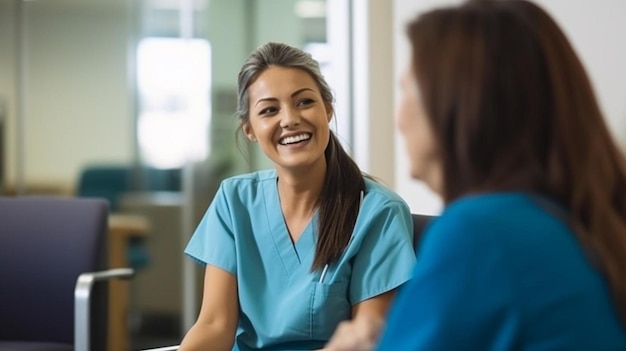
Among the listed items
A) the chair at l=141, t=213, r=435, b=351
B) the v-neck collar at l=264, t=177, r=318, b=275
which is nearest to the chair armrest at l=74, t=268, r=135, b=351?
the chair at l=141, t=213, r=435, b=351

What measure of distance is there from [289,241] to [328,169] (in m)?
0.16

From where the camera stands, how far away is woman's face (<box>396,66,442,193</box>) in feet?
2.93

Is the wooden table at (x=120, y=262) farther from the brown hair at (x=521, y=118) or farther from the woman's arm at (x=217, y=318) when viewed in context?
the brown hair at (x=521, y=118)

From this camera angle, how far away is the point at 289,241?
1.70 meters

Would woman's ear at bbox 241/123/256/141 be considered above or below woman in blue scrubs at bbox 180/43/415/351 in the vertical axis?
above

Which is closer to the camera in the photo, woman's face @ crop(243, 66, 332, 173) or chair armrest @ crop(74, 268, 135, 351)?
woman's face @ crop(243, 66, 332, 173)

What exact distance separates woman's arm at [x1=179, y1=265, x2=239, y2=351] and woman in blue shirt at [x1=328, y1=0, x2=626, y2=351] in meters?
0.86

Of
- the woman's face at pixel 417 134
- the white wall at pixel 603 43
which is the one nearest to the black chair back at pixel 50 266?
the white wall at pixel 603 43

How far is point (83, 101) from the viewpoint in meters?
4.11

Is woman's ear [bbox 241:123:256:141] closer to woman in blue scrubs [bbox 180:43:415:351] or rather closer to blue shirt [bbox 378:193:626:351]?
woman in blue scrubs [bbox 180:43:415:351]

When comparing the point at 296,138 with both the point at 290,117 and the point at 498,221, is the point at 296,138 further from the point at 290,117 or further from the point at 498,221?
the point at 498,221

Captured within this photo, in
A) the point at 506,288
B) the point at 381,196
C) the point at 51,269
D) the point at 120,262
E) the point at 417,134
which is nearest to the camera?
the point at 506,288

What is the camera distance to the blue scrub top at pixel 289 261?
5.27ft

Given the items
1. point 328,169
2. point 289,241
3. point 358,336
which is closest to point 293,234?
point 289,241
